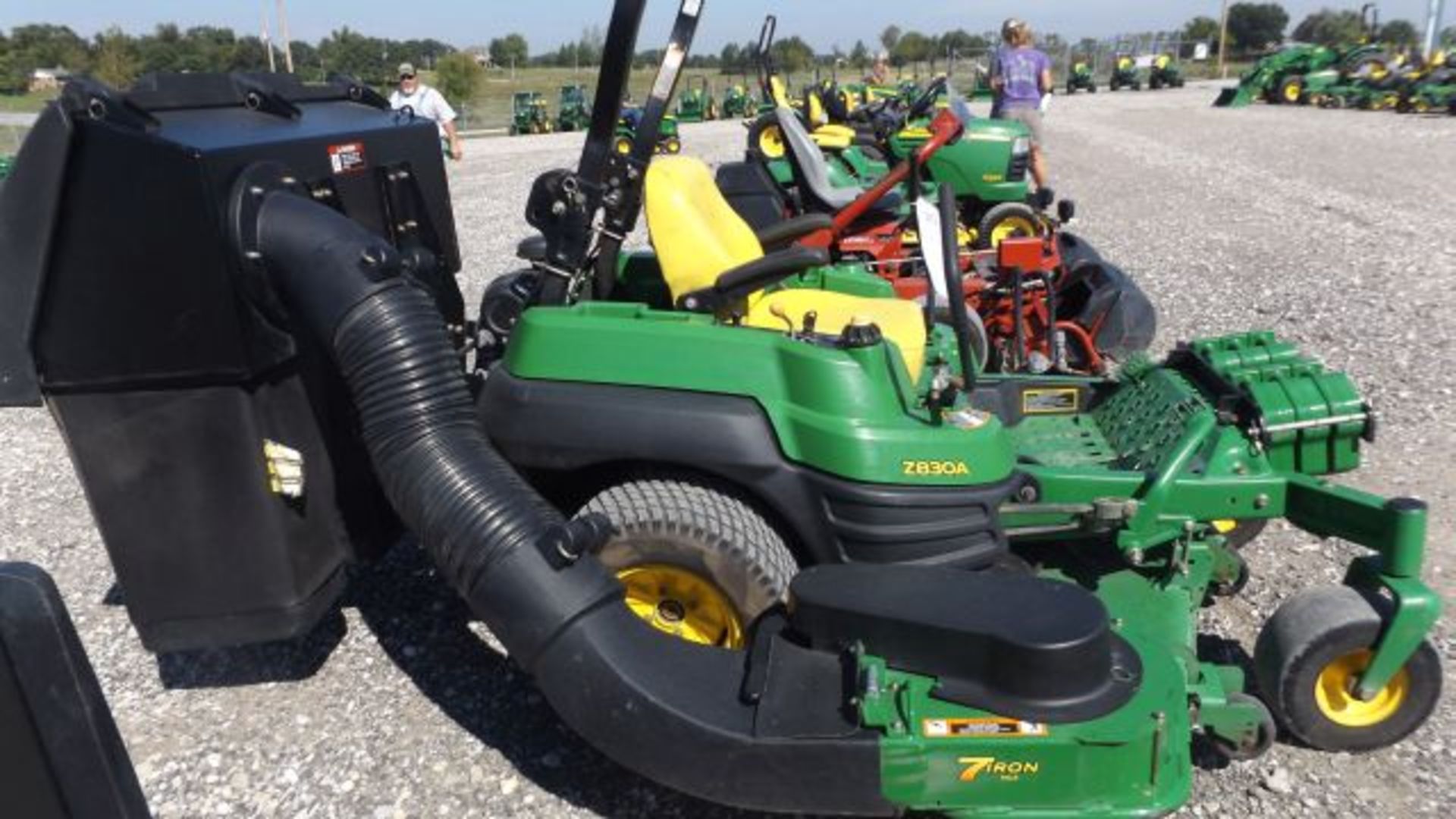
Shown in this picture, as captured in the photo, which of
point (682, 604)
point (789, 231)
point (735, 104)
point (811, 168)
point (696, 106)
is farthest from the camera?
point (735, 104)

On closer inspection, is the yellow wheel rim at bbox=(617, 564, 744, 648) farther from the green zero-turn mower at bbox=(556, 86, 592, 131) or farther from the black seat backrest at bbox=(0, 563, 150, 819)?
the green zero-turn mower at bbox=(556, 86, 592, 131)

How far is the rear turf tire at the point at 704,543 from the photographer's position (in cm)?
272

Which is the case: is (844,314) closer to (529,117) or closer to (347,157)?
(347,157)

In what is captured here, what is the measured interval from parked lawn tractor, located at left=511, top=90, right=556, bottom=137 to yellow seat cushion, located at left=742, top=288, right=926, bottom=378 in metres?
24.1

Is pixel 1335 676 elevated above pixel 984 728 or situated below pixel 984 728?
below

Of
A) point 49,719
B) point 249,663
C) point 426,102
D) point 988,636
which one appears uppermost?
point 426,102

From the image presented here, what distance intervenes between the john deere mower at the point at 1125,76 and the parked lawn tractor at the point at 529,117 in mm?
18641

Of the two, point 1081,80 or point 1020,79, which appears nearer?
point 1020,79

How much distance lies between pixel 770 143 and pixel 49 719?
29.0 ft

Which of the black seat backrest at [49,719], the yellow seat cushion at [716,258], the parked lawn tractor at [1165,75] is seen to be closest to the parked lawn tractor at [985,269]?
the yellow seat cushion at [716,258]

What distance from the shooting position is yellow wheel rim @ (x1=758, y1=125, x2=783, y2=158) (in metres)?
8.96

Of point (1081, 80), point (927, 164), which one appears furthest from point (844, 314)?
point (1081, 80)

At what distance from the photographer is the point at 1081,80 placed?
32.8 meters

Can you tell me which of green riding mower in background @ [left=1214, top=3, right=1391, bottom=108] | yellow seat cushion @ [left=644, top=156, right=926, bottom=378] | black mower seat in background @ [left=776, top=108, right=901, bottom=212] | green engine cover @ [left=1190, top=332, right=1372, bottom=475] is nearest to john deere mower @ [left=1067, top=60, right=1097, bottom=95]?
green riding mower in background @ [left=1214, top=3, right=1391, bottom=108]
